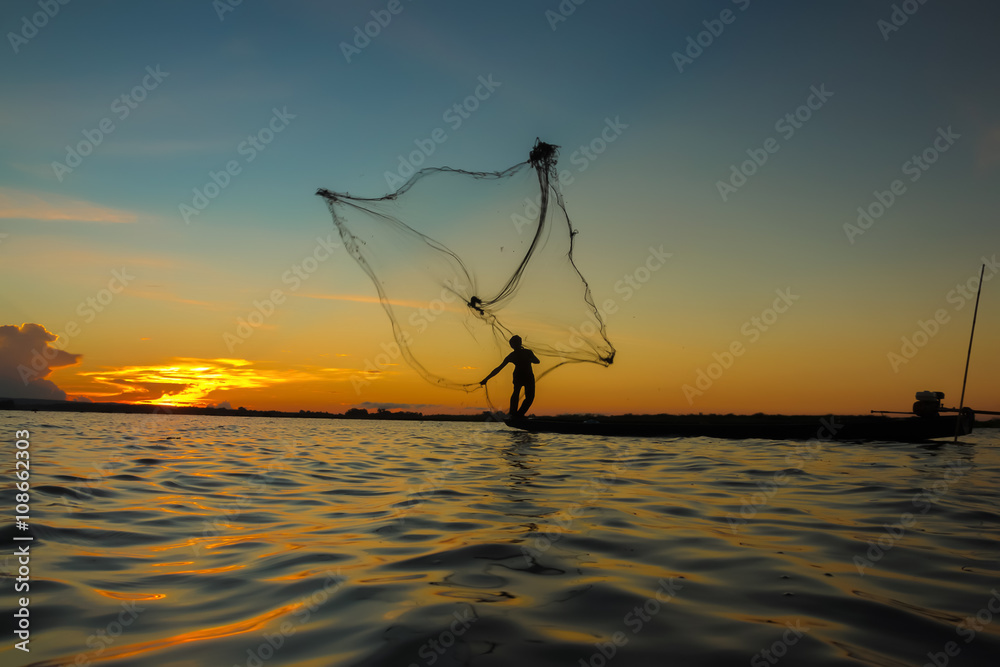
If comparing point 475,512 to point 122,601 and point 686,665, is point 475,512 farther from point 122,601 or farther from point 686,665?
point 686,665

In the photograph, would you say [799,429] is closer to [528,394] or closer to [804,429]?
[804,429]

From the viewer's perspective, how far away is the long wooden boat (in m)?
17.3

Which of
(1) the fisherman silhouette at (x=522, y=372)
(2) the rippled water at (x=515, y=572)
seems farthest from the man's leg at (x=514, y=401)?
(2) the rippled water at (x=515, y=572)

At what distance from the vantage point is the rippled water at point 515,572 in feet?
11.2

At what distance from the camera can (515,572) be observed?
4785mm

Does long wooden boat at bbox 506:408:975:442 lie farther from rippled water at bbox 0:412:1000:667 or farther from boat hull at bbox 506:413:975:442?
rippled water at bbox 0:412:1000:667

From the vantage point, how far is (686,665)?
3.18 metres

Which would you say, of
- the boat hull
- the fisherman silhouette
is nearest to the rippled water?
the boat hull

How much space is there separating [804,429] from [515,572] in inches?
665

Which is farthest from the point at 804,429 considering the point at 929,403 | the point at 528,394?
the point at 528,394

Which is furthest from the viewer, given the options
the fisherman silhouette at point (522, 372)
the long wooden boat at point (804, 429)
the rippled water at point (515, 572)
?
the fisherman silhouette at point (522, 372)

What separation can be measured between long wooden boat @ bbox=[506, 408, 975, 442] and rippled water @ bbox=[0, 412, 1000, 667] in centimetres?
782

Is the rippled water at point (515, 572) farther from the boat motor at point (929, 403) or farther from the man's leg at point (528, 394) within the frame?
the man's leg at point (528, 394)

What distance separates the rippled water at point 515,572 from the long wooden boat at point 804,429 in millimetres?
7817
